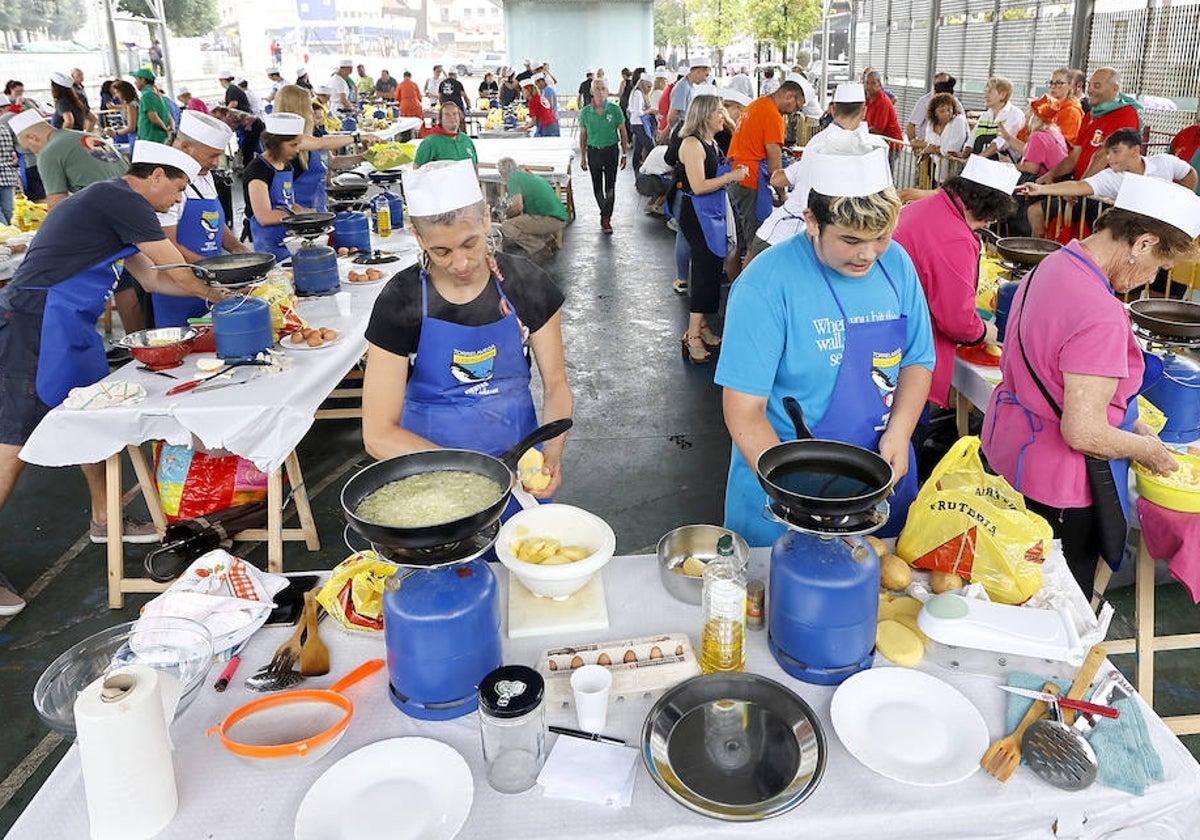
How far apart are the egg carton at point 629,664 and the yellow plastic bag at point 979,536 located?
0.63m

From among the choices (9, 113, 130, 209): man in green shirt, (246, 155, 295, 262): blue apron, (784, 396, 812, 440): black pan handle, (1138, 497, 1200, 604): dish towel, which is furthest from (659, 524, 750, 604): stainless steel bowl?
(9, 113, 130, 209): man in green shirt

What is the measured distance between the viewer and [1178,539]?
2.40m

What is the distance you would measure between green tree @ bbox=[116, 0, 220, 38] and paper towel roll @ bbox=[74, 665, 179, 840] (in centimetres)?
3798

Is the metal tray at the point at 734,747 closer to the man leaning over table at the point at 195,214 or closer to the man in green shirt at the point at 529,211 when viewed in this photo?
the man leaning over table at the point at 195,214

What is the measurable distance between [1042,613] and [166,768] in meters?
1.65

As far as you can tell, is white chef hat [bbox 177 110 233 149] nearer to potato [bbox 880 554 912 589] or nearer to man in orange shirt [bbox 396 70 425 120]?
potato [bbox 880 554 912 589]

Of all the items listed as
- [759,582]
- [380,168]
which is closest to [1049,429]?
[759,582]

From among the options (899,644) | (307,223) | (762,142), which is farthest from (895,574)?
(762,142)

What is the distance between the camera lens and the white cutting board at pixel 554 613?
1763 mm

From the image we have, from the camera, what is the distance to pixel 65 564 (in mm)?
3809

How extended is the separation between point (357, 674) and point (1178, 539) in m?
2.29

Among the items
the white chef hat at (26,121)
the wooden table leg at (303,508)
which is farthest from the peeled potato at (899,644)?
the white chef hat at (26,121)

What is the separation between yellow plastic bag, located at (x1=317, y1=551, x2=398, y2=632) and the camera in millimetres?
1773

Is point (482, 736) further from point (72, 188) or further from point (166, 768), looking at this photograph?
point (72, 188)
